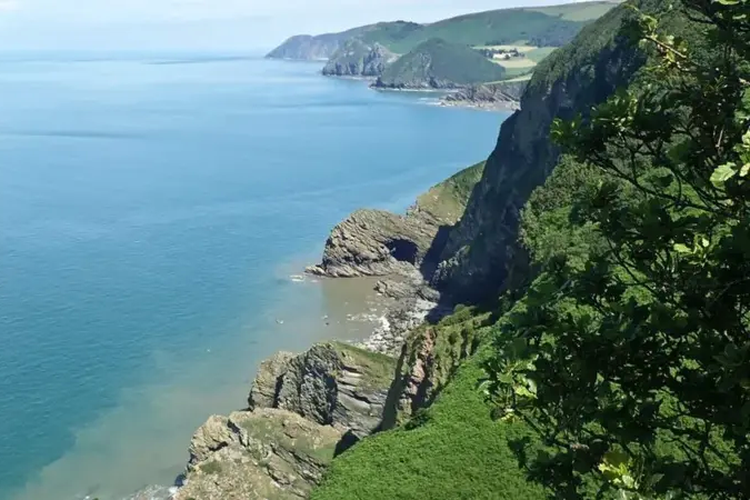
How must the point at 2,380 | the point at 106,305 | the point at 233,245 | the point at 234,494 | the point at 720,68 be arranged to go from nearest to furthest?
1. the point at 720,68
2. the point at 234,494
3. the point at 2,380
4. the point at 106,305
5. the point at 233,245

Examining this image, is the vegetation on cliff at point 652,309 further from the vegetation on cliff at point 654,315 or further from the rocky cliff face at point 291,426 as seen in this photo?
the rocky cliff face at point 291,426

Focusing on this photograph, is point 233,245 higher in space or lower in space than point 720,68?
lower

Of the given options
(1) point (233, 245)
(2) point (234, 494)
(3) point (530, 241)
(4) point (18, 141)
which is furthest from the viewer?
(4) point (18, 141)

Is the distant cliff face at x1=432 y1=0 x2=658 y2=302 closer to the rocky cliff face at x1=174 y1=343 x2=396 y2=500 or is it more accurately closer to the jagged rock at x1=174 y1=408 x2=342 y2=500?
the rocky cliff face at x1=174 y1=343 x2=396 y2=500

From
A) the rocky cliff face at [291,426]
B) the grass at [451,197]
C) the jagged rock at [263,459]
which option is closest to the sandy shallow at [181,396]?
the rocky cliff face at [291,426]

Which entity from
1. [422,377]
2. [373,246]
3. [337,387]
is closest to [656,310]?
[422,377]

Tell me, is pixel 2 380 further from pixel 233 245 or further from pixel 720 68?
pixel 720 68

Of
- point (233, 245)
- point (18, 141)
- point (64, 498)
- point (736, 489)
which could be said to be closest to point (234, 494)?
point (64, 498)
